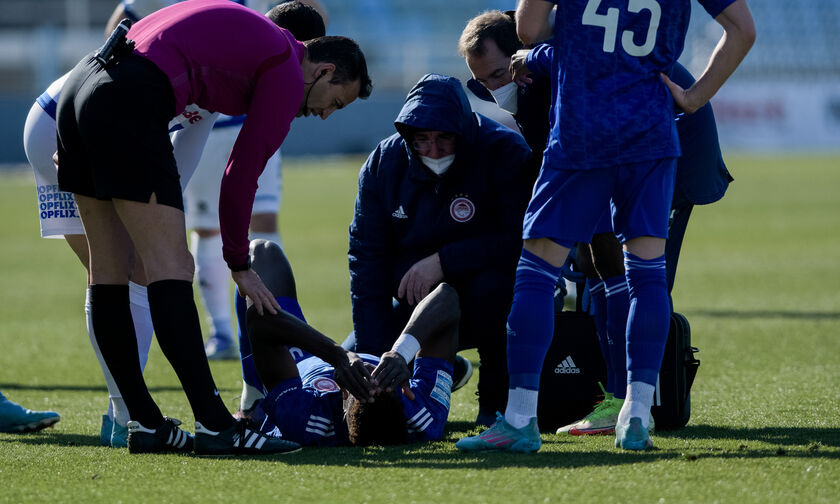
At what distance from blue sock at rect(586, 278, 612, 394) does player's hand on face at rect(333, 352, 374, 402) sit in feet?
3.17

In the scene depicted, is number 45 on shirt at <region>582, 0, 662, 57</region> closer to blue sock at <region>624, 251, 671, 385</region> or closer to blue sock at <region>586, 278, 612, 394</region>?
blue sock at <region>624, 251, 671, 385</region>

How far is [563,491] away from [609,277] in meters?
1.22

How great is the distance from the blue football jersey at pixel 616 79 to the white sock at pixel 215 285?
3790mm

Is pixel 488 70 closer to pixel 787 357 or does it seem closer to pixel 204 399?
pixel 204 399

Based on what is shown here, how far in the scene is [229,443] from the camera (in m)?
3.54

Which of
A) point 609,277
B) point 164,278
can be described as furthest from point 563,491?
point 164,278

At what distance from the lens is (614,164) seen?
339cm

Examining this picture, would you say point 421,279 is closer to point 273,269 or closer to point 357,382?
point 273,269

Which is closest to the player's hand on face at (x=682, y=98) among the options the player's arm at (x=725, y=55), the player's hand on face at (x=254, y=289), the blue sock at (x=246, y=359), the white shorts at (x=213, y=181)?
the player's arm at (x=725, y=55)

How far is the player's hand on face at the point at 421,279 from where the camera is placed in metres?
4.33

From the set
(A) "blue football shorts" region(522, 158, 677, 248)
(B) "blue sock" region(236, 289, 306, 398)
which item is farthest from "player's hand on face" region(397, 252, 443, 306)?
(A) "blue football shorts" region(522, 158, 677, 248)

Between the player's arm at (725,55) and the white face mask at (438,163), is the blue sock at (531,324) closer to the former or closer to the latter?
the player's arm at (725,55)

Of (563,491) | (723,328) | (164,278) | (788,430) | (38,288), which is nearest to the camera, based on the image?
(563,491)

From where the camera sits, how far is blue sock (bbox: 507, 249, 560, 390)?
3432mm
